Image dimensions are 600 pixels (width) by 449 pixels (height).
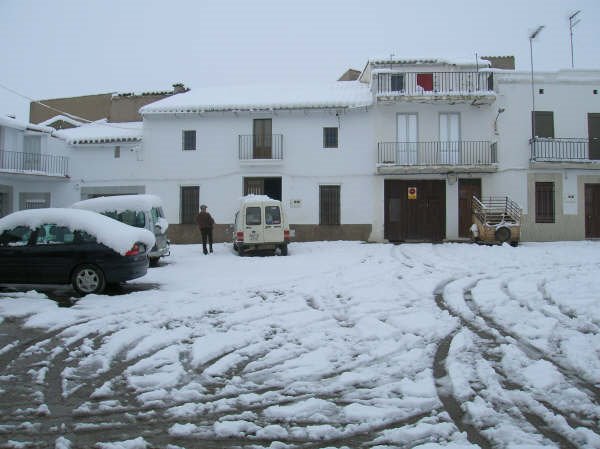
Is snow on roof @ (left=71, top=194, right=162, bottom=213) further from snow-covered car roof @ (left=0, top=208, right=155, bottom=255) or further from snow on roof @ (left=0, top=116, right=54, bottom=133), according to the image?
snow on roof @ (left=0, top=116, right=54, bottom=133)

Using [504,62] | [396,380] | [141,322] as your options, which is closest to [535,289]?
[396,380]

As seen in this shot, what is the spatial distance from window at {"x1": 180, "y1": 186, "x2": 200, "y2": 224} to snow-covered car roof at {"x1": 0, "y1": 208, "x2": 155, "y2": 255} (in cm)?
1318

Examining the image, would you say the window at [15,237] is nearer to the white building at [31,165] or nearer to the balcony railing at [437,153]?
the balcony railing at [437,153]

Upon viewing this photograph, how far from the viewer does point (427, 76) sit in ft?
72.4

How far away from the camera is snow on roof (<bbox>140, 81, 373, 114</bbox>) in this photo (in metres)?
21.6

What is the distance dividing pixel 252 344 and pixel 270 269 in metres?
6.71

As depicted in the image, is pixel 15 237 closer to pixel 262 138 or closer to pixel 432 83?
pixel 262 138

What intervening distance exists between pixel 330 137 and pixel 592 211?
12374mm

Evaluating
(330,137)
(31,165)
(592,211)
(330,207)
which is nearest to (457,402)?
(330,207)

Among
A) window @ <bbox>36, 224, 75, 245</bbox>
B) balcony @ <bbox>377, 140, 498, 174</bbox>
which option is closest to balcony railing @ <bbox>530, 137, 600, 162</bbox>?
balcony @ <bbox>377, 140, 498, 174</bbox>

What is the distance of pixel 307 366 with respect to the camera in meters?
4.84

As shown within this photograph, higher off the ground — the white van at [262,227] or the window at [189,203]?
the window at [189,203]

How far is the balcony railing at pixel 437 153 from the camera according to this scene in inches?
847

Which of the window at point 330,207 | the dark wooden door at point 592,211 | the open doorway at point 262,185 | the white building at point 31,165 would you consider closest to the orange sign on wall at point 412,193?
the window at point 330,207
